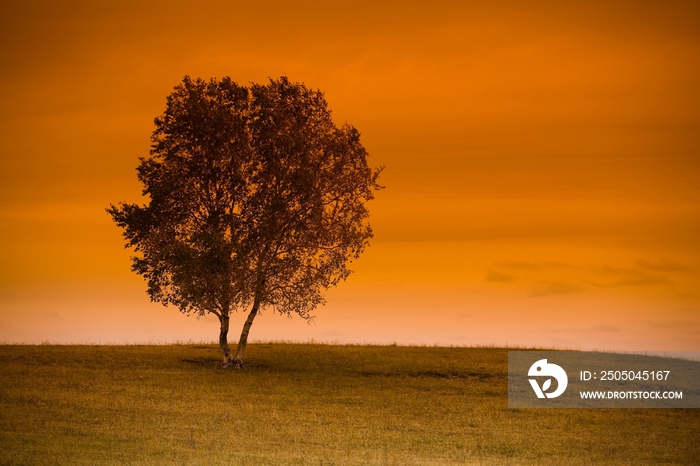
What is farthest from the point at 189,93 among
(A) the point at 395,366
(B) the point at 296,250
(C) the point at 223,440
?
(C) the point at 223,440

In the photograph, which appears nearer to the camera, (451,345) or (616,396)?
(616,396)

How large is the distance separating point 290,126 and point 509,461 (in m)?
28.8

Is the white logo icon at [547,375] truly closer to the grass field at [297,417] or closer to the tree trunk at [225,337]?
the grass field at [297,417]

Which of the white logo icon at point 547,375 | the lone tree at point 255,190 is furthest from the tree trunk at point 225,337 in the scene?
the white logo icon at point 547,375

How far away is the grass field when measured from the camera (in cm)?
2962

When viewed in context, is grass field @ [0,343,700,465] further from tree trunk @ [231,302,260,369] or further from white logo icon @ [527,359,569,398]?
white logo icon @ [527,359,569,398]

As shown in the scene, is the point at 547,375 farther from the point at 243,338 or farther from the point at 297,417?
the point at 297,417

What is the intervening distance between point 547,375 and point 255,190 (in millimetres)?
23543

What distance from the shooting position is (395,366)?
55.5 m

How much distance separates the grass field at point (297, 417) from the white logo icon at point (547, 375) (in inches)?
87.8

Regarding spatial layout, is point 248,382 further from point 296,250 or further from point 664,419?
point 664,419

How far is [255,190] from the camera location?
172ft

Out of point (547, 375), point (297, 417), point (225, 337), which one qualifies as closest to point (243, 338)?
point (225, 337)

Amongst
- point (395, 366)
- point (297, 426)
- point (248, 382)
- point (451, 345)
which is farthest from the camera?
point (451, 345)
